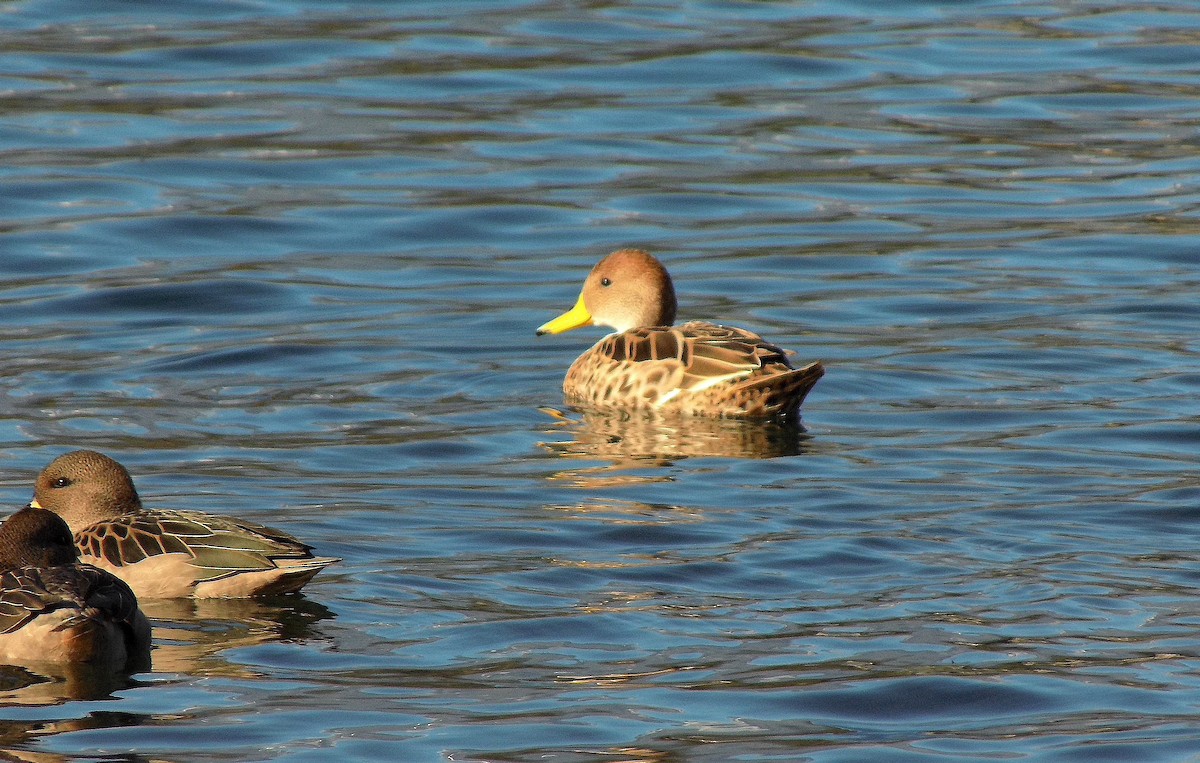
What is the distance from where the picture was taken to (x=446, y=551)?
29.1 feet

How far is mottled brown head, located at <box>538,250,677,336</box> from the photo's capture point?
13.1 metres

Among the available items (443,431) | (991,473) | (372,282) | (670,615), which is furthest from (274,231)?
(670,615)

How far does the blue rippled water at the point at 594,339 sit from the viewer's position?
7.14 meters

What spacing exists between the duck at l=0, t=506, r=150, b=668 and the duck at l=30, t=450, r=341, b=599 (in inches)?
21.8

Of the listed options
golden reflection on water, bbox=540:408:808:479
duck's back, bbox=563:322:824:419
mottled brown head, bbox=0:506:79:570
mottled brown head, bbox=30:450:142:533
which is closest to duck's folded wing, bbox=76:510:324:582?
mottled brown head, bbox=30:450:142:533

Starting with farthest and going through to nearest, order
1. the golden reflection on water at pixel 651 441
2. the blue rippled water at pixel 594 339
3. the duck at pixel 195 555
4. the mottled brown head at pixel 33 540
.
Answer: the golden reflection on water at pixel 651 441 → the duck at pixel 195 555 → the mottled brown head at pixel 33 540 → the blue rippled water at pixel 594 339

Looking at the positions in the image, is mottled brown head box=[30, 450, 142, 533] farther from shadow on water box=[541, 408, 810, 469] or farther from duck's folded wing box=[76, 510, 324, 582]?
shadow on water box=[541, 408, 810, 469]

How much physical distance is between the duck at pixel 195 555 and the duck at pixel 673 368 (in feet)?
13.1

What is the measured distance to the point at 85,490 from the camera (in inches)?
346

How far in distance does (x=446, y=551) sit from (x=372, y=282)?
6590 millimetres

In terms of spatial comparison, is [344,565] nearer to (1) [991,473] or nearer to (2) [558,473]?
(2) [558,473]

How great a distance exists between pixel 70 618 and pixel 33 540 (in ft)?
1.87

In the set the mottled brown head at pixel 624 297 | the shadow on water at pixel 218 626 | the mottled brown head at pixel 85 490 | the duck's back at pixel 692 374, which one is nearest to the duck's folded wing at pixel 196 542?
the shadow on water at pixel 218 626

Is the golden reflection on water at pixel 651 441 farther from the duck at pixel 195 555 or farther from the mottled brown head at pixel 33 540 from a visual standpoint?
the mottled brown head at pixel 33 540
